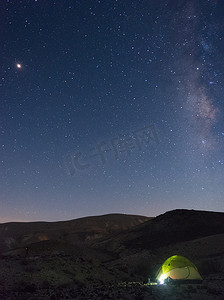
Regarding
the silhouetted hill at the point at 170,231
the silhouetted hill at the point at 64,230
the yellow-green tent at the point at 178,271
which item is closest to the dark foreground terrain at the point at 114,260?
the silhouetted hill at the point at 170,231

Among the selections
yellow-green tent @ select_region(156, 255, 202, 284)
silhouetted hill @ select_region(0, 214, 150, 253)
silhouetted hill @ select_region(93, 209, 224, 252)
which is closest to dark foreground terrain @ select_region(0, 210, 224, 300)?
silhouetted hill @ select_region(93, 209, 224, 252)

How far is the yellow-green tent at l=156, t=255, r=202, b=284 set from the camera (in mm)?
24141

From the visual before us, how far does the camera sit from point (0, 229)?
340 feet

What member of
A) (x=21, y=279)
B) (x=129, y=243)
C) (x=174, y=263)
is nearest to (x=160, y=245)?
(x=129, y=243)

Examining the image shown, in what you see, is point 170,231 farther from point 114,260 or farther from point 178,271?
point 178,271

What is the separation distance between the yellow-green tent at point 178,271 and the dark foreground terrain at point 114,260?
5.06 feet

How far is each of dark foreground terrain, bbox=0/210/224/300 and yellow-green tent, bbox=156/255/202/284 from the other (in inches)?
60.8

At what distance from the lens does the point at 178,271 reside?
24.8 meters

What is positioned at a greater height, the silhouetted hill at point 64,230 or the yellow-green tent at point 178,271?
the silhouetted hill at point 64,230

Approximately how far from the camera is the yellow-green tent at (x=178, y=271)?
24141 millimetres

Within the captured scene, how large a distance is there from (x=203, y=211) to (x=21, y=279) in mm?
67539

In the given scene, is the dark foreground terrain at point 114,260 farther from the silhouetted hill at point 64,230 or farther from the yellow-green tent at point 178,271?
the yellow-green tent at point 178,271

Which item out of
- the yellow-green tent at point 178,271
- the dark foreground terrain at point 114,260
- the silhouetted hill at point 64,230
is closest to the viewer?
the dark foreground terrain at point 114,260

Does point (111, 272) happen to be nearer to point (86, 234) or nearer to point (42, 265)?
point (42, 265)
